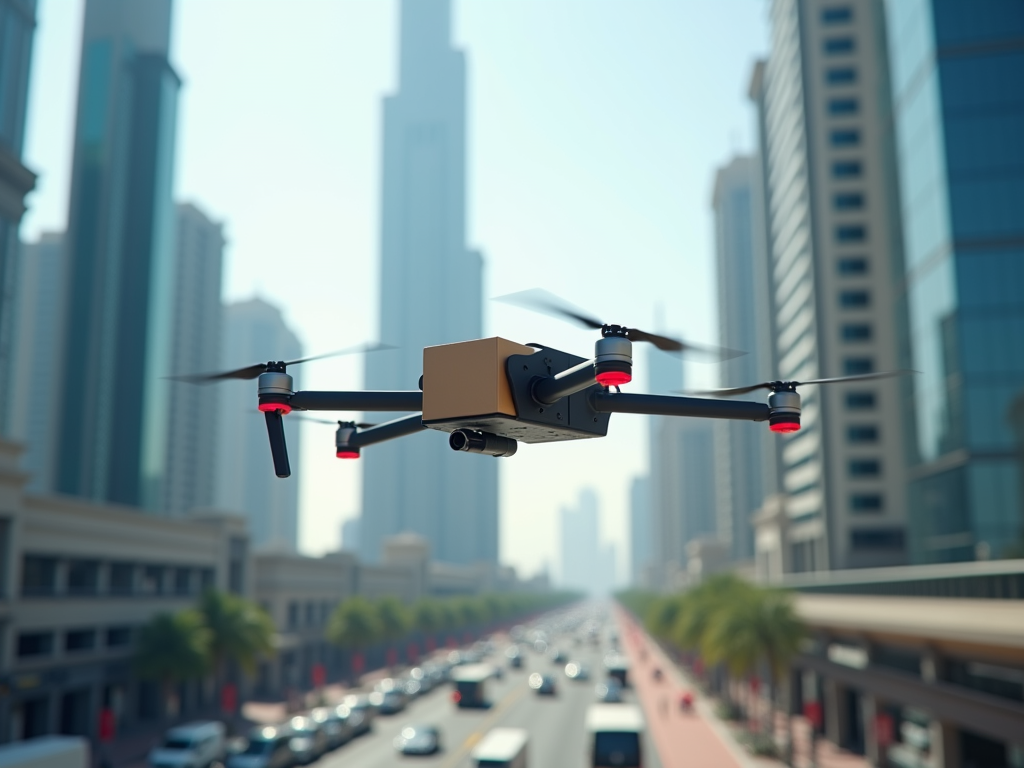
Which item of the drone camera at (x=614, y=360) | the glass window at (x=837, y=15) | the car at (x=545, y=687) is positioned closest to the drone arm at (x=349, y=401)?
the drone camera at (x=614, y=360)

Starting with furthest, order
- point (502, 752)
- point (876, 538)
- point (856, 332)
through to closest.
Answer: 1. point (856, 332)
2. point (876, 538)
3. point (502, 752)

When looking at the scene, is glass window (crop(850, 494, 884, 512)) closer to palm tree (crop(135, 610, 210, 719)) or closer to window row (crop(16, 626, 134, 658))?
palm tree (crop(135, 610, 210, 719))

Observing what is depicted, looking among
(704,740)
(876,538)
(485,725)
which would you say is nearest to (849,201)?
(876,538)

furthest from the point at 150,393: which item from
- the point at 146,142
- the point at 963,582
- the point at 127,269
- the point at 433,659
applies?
the point at 963,582

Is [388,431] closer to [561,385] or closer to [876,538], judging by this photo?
[561,385]

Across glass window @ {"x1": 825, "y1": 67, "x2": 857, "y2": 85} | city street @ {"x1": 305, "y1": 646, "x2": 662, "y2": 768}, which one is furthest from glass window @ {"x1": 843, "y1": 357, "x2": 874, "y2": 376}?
city street @ {"x1": 305, "y1": 646, "x2": 662, "y2": 768}

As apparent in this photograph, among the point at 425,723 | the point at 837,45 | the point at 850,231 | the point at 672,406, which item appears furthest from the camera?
the point at 837,45
